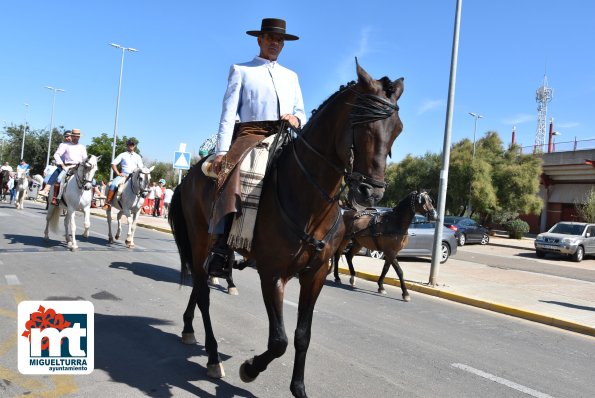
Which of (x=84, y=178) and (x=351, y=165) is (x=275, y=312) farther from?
(x=84, y=178)

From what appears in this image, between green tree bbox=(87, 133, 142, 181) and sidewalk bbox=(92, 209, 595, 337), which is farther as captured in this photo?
green tree bbox=(87, 133, 142, 181)

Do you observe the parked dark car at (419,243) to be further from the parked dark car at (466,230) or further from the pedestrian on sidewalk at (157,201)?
the pedestrian on sidewalk at (157,201)

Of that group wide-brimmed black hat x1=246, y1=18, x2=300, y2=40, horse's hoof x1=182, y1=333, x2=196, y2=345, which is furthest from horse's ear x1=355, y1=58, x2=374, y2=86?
horse's hoof x1=182, y1=333, x2=196, y2=345

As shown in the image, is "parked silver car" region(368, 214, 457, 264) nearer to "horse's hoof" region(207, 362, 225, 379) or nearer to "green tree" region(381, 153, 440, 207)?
"horse's hoof" region(207, 362, 225, 379)

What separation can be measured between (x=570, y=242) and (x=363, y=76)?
24.0m

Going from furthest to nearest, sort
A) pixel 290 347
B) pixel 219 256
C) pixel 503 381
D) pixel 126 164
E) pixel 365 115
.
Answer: pixel 126 164, pixel 290 347, pixel 503 381, pixel 219 256, pixel 365 115

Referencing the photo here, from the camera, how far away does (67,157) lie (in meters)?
11.9

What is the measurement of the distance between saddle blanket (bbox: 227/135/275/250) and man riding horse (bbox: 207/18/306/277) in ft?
0.44

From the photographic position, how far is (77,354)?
436 centimetres

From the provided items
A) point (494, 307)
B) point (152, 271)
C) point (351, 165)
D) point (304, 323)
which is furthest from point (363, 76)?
point (494, 307)

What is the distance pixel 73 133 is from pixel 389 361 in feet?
32.4

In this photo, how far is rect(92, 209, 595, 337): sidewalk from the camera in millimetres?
8828

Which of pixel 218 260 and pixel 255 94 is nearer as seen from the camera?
pixel 218 260

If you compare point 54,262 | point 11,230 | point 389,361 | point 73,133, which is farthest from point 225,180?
point 11,230
